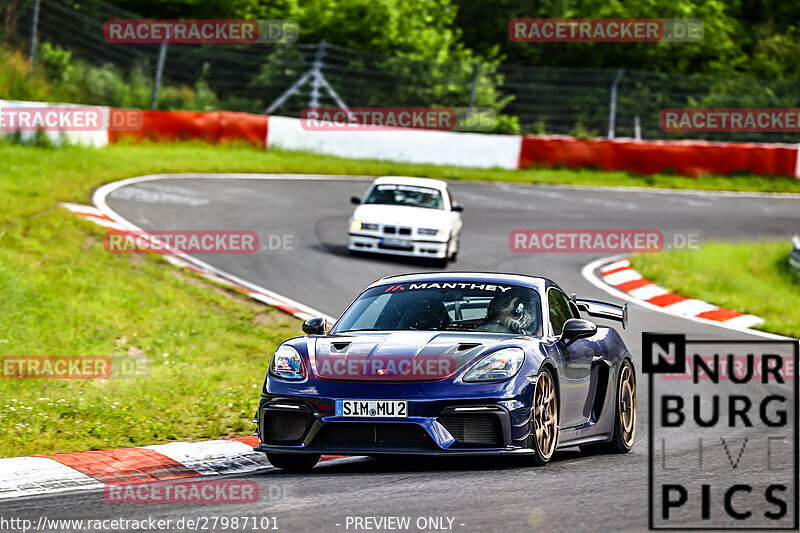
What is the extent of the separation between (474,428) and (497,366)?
41cm

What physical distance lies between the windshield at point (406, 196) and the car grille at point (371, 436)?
12.5 m

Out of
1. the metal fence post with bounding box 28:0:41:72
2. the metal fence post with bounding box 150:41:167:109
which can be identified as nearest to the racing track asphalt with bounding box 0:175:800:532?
the metal fence post with bounding box 150:41:167:109

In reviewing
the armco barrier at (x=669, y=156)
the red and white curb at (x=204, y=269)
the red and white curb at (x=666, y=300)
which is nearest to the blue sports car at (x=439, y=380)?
the red and white curb at (x=204, y=269)

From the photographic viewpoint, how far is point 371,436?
6.89m

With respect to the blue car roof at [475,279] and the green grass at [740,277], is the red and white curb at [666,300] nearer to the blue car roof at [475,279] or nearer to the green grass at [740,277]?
the green grass at [740,277]

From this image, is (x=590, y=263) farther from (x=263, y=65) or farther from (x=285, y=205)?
(x=263, y=65)

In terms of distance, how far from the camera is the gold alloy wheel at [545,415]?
23.3 feet

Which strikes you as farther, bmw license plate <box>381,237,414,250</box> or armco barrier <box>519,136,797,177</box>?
armco barrier <box>519,136,797,177</box>

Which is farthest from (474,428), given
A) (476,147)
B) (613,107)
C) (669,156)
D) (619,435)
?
(613,107)

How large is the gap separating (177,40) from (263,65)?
4.11m

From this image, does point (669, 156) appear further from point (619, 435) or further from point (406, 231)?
point (619, 435)

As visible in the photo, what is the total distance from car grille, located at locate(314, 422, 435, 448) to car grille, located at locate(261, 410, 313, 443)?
137mm

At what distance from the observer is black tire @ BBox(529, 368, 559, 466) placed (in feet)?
23.0

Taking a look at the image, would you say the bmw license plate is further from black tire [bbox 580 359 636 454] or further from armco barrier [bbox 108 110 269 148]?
armco barrier [bbox 108 110 269 148]
